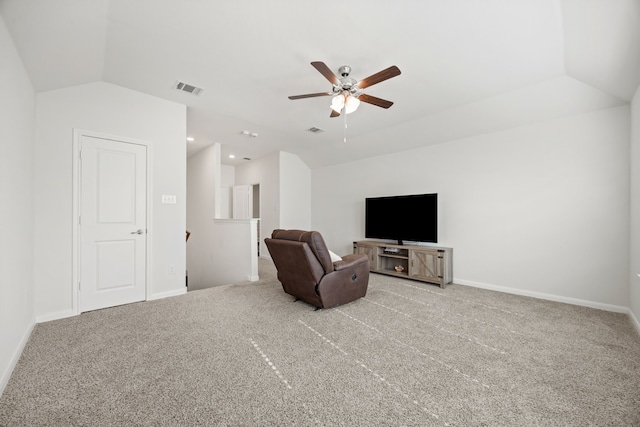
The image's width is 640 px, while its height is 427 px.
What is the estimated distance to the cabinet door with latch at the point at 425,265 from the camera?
4098 millimetres

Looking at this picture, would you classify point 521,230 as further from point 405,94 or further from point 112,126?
point 112,126

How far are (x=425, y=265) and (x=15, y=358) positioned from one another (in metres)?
4.66

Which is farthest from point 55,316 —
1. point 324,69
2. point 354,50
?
point 354,50

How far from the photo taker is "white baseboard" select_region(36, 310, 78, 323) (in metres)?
2.69

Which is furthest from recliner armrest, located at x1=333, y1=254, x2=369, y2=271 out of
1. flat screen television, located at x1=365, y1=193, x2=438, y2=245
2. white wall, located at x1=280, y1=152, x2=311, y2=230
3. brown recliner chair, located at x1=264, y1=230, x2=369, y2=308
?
white wall, located at x1=280, y1=152, x2=311, y2=230

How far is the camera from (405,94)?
3398mm

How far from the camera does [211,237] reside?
5457 millimetres

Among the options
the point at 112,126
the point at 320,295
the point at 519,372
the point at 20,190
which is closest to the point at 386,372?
the point at 519,372

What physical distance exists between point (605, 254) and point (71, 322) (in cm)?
605

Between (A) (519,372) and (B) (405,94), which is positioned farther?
(B) (405,94)

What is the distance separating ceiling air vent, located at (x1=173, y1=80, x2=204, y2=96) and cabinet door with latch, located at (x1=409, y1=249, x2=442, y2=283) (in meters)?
4.00

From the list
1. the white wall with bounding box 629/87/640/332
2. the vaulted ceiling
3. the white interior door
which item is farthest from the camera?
the white interior door

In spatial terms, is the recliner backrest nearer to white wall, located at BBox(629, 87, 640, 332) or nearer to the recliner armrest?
the recliner armrest

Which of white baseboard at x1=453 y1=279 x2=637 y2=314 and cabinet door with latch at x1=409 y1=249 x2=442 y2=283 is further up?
cabinet door with latch at x1=409 y1=249 x2=442 y2=283
